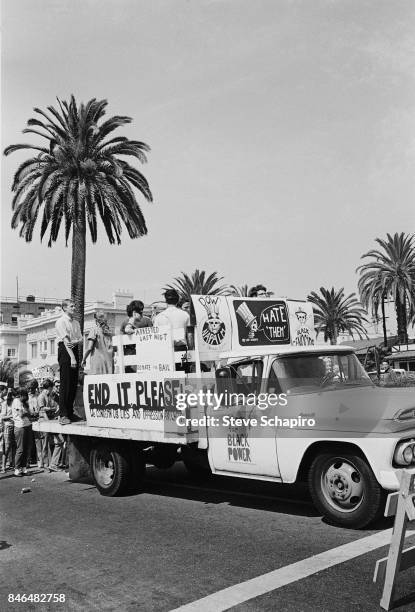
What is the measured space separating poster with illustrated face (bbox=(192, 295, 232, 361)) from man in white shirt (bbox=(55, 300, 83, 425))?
2.56m

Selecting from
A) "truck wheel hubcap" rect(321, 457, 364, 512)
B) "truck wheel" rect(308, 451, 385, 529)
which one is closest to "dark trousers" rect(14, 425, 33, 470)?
"truck wheel" rect(308, 451, 385, 529)

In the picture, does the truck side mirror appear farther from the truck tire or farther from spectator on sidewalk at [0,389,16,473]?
spectator on sidewalk at [0,389,16,473]

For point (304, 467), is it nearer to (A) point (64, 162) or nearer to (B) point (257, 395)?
(B) point (257, 395)

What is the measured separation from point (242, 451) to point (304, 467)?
2.41ft

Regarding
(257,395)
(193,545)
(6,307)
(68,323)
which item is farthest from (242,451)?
(6,307)

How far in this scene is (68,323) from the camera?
9.21 m

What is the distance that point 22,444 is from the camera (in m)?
11.8

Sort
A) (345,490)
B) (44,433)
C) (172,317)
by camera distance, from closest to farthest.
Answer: (345,490)
(172,317)
(44,433)

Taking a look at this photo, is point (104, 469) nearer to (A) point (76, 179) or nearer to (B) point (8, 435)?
(B) point (8, 435)

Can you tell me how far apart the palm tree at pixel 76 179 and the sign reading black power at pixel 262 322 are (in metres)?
16.7

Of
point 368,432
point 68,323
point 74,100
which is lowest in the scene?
point 368,432

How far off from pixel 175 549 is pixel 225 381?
6.60 ft

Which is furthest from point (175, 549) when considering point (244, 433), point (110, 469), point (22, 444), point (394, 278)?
point (394, 278)
